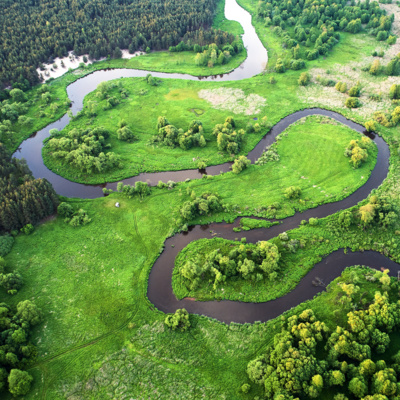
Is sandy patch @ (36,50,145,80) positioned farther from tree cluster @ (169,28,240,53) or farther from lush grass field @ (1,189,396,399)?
lush grass field @ (1,189,396,399)

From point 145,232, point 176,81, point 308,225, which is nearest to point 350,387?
point 308,225

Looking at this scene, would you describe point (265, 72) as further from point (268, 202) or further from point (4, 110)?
point (4, 110)

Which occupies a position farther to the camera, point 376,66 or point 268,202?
point 376,66

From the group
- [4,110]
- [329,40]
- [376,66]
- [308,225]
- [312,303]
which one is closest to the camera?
[312,303]

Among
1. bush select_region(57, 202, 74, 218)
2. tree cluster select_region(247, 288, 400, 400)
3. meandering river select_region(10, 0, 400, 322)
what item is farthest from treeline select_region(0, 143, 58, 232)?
tree cluster select_region(247, 288, 400, 400)

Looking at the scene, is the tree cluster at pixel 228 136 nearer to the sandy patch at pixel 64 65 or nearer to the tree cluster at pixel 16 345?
the tree cluster at pixel 16 345

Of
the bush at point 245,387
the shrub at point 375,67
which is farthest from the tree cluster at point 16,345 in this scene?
the shrub at point 375,67

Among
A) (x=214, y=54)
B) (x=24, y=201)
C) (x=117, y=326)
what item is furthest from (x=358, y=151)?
(x=24, y=201)
